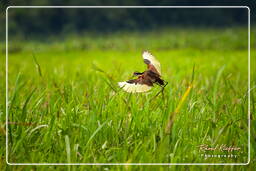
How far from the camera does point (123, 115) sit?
1.72m

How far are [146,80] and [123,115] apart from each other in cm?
21

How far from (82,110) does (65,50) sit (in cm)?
86

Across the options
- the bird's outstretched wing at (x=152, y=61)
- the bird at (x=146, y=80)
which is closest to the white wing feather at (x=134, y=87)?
the bird at (x=146, y=80)

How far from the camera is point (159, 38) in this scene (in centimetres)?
239

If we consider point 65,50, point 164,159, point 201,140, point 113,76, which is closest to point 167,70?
point 113,76

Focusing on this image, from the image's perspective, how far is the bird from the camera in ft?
5.95

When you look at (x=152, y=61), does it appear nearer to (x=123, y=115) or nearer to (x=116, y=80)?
(x=116, y=80)

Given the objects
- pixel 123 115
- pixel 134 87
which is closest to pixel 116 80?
pixel 134 87

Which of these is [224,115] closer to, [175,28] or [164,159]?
[164,159]

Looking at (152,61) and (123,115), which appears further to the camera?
(152,61)

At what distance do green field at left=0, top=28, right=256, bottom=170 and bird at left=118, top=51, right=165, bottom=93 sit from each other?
0.03m

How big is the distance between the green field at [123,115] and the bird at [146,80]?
3 cm

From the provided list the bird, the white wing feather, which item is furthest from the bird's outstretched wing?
the white wing feather

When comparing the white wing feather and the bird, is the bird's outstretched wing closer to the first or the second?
the bird
